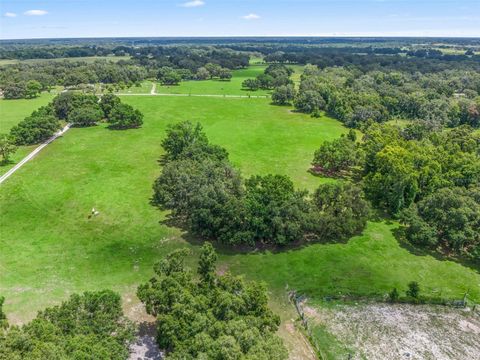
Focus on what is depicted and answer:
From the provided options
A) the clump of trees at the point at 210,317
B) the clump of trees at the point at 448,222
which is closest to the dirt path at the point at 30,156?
the clump of trees at the point at 210,317

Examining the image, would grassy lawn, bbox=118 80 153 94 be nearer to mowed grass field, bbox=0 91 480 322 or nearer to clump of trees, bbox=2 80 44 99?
clump of trees, bbox=2 80 44 99

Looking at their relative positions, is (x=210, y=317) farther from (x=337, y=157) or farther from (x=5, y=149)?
(x=5, y=149)

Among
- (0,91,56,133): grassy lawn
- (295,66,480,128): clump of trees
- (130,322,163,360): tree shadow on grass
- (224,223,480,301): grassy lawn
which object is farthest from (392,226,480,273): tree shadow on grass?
(0,91,56,133): grassy lawn

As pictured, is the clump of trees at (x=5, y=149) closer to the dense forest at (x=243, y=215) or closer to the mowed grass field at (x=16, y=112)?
the dense forest at (x=243, y=215)

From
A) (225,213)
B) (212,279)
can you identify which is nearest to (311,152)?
(225,213)

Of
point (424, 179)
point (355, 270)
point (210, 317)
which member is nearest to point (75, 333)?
point (210, 317)
